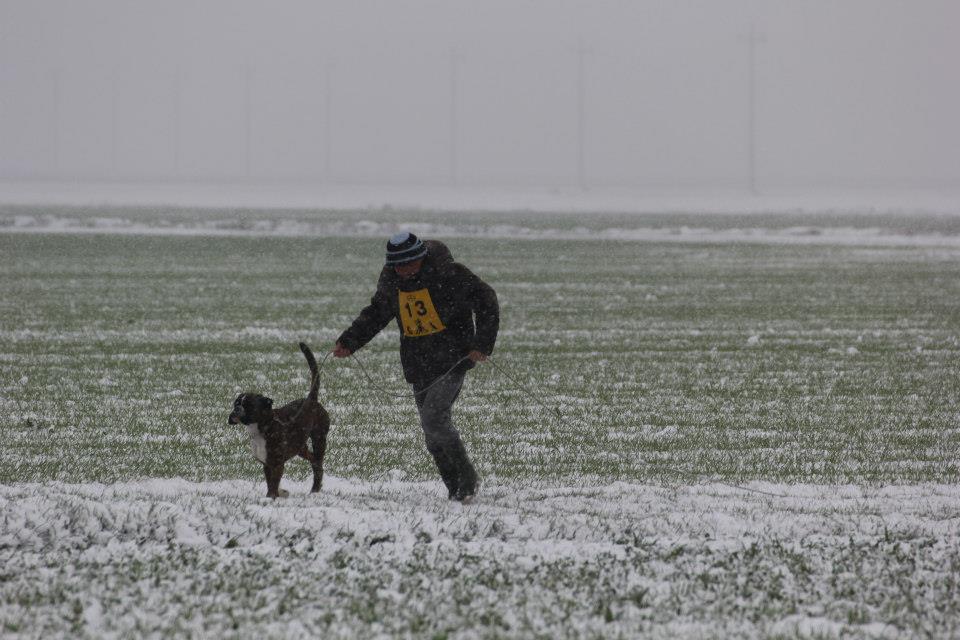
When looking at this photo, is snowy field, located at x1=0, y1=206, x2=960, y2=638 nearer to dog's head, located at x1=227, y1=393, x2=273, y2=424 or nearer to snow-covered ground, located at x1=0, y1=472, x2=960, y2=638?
snow-covered ground, located at x1=0, y1=472, x2=960, y2=638

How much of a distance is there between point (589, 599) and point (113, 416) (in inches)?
300

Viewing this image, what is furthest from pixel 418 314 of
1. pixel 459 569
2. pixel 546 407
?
pixel 546 407

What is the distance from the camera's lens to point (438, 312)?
352 inches

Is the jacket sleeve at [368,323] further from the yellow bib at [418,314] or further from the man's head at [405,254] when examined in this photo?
the man's head at [405,254]

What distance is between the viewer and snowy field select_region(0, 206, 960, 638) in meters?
6.53

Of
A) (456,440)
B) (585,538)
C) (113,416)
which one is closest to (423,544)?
(585,538)

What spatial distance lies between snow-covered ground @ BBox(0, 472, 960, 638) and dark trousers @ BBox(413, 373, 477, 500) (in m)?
0.38

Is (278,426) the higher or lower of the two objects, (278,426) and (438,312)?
the lower

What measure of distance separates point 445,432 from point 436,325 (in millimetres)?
717

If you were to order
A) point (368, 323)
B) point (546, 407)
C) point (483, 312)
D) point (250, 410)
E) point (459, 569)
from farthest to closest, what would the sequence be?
1. point (546, 407)
2. point (368, 323)
3. point (483, 312)
4. point (250, 410)
5. point (459, 569)

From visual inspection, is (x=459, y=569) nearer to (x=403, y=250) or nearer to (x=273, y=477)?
(x=273, y=477)

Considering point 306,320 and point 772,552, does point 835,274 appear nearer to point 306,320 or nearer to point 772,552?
point 306,320

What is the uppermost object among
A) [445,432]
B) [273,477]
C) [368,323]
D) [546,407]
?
[368,323]

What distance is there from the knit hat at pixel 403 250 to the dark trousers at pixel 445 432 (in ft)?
2.71
